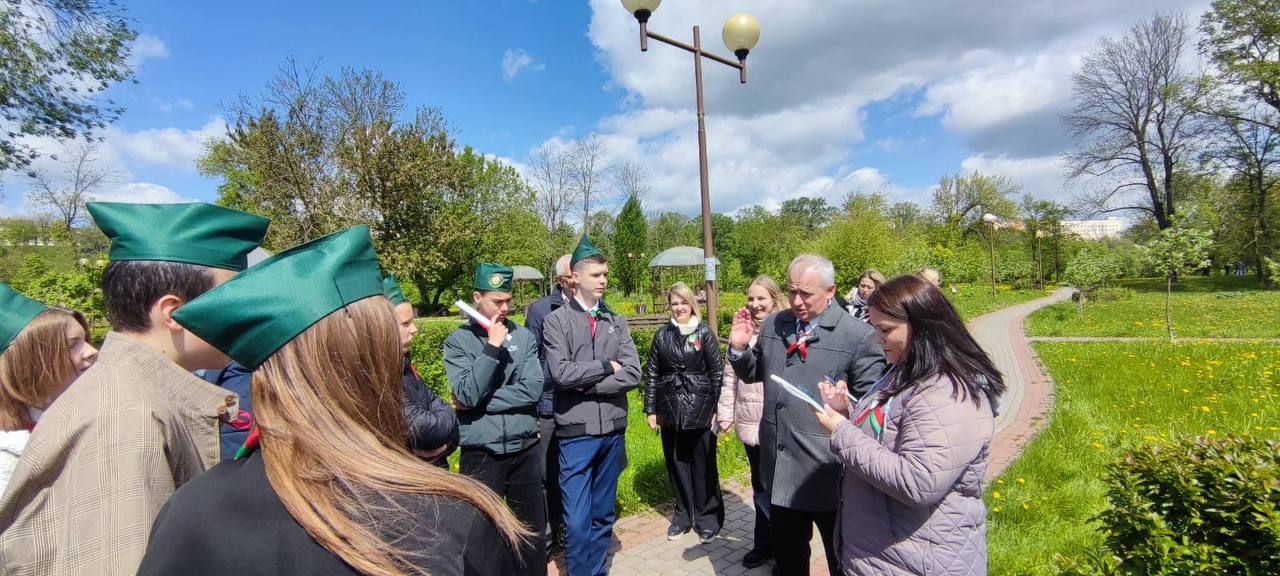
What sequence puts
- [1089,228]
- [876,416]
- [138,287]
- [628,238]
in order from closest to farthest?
[138,287] → [876,416] → [628,238] → [1089,228]

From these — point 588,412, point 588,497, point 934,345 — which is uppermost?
point 934,345

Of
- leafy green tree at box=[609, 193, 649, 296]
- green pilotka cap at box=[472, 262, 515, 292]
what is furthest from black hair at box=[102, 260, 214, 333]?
leafy green tree at box=[609, 193, 649, 296]

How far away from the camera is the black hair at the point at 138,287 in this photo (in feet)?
5.07

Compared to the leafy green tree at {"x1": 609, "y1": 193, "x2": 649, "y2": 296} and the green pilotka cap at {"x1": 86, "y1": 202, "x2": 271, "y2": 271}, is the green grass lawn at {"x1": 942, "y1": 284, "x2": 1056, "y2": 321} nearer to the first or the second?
the leafy green tree at {"x1": 609, "y1": 193, "x2": 649, "y2": 296}

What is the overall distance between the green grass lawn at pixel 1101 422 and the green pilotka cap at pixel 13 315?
15.5ft

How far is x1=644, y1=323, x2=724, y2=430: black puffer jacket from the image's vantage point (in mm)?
4418

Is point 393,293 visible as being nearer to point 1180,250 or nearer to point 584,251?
point 584,251

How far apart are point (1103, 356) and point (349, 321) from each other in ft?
42.2

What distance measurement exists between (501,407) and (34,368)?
1.99 m

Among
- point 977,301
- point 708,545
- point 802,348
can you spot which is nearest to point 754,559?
point 708,545

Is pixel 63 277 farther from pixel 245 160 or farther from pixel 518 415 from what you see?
pixel 518 415

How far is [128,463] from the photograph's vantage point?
1.26 m

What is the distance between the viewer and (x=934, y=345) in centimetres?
219

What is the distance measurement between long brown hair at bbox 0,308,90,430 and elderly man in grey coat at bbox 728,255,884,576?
3.20 metres
